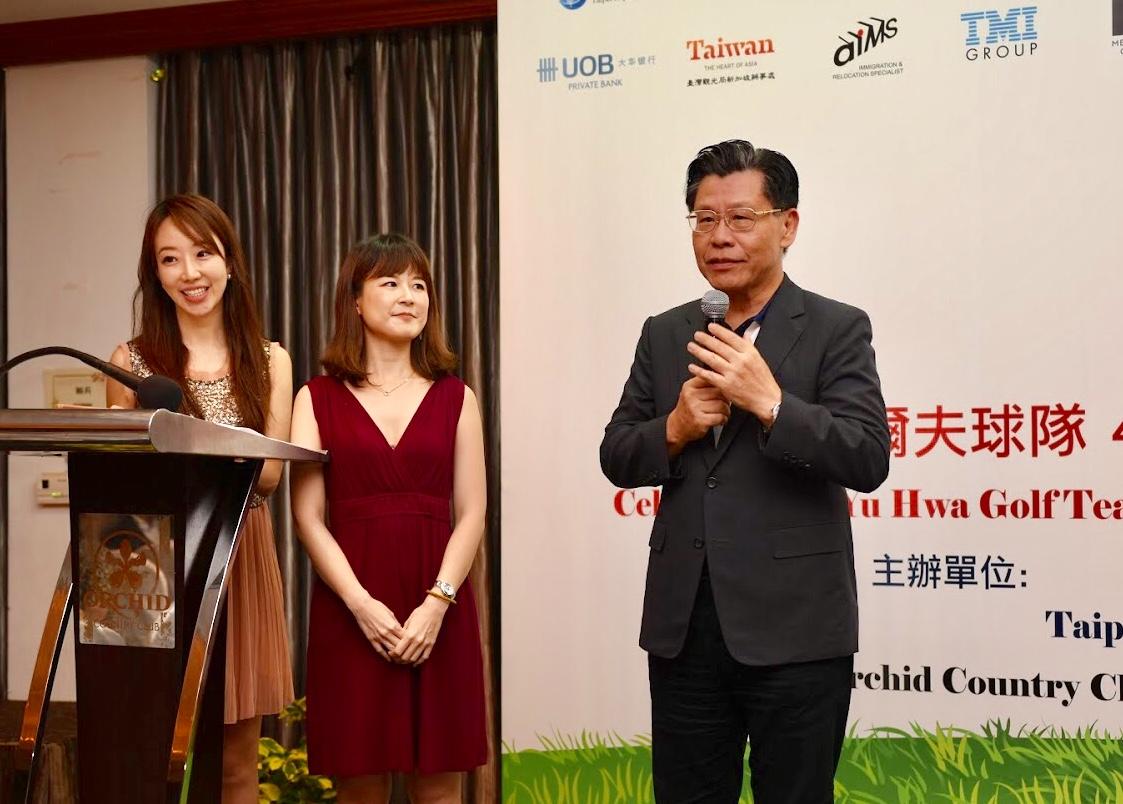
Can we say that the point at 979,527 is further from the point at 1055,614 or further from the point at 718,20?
the point at 718,20

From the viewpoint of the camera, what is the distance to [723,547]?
186cm

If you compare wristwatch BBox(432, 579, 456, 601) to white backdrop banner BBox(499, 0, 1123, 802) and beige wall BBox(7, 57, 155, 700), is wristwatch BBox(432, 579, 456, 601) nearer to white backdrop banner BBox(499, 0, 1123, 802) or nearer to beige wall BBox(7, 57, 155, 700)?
white backdrop banner BBox(499, 0, 1123, 802)

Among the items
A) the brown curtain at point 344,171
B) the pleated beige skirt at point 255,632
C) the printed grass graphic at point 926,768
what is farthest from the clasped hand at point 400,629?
the brown curtain at point 344,171

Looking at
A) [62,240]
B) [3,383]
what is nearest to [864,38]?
[62,240]

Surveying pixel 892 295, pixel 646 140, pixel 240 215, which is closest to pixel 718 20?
pixel 646 140

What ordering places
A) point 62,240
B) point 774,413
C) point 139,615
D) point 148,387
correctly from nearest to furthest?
point 148,387 < point 139,615 < point 774,413 < point 62,240

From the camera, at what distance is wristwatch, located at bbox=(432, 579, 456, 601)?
2.33 metres

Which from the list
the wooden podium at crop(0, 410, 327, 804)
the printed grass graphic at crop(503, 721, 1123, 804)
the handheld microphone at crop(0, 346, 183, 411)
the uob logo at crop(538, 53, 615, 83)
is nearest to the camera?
the handheld microphone at crop(0, 346, 183, 411)

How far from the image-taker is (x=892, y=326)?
2.77 m

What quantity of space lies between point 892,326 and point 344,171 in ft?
6.63

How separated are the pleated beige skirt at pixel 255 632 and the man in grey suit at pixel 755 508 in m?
0.86

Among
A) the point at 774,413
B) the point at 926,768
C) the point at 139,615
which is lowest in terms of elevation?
the point at 926,768

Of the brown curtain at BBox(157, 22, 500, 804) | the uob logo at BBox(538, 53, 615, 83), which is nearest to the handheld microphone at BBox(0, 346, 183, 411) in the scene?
the uob logo at BBox(538, 53, 615, 83)

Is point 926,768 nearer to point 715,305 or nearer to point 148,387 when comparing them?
point 715,305
